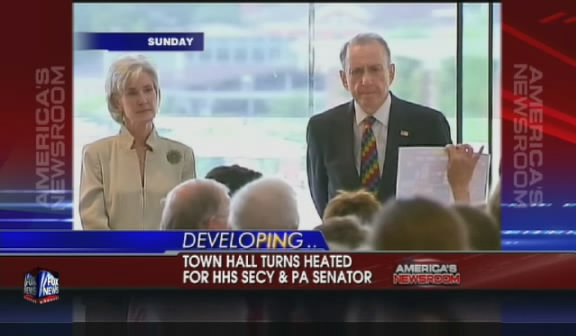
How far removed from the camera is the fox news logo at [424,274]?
15.6ft

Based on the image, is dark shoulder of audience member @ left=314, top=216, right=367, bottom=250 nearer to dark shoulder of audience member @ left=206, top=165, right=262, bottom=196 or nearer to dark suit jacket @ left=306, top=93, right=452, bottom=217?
dark suit jacket @ left=306, top=93, right=452, bottom=217

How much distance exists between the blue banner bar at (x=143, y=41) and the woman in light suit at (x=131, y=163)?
7 cm

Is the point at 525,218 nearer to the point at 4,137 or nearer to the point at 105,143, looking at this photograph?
the point at 105,143

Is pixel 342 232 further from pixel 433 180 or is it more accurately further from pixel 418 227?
pixel 433 180

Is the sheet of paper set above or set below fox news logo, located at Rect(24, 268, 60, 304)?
above

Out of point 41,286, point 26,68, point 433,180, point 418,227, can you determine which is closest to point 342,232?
point 418,227

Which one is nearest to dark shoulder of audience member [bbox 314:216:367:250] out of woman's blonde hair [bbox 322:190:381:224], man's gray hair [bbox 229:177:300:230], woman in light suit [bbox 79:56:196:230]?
woman's blonde hair [bbox 322:190:381:224]

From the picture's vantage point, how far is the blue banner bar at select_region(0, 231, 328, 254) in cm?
475

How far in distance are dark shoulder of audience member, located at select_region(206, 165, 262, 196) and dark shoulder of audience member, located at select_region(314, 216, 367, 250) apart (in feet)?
1.22

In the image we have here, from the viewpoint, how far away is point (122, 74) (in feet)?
15.6

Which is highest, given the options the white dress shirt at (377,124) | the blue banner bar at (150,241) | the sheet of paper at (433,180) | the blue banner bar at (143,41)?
the blue banner bar at (143,41)

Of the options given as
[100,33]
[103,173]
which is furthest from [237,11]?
[103,173]
